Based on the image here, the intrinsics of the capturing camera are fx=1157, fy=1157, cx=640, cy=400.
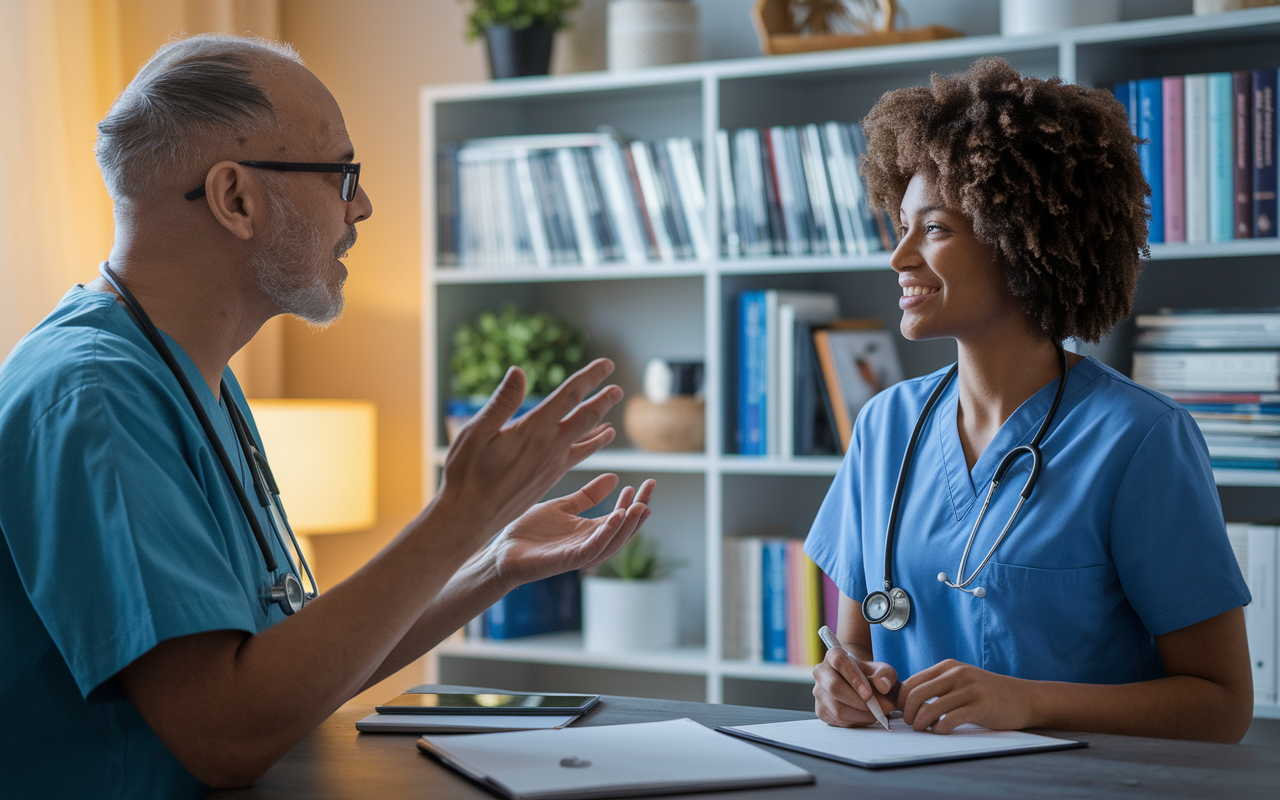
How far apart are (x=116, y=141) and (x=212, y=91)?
116 millimetres

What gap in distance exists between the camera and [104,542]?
3.28 feet

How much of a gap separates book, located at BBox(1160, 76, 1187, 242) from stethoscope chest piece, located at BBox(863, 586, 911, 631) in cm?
118

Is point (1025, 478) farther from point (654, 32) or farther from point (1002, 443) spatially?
point (654, 32)

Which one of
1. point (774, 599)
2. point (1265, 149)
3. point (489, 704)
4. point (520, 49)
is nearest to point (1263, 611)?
point (1265, 149)

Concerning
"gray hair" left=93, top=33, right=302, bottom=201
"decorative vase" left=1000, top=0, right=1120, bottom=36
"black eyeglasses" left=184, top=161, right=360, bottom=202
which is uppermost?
"decorative vase" left=1000, top=0, right=1120, bottom=36

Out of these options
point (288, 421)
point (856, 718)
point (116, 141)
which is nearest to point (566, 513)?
point (856, 718)

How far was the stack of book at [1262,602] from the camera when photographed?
2.20 meters

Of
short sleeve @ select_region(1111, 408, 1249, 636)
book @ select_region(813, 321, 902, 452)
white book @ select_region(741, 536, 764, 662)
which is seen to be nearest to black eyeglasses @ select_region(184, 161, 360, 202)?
short sleeve @ select_region(1111, 408, 1249, 636)

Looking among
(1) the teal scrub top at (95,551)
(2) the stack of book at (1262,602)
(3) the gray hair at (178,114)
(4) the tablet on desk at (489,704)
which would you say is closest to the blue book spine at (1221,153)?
(2) the stack of book at (1262,602)

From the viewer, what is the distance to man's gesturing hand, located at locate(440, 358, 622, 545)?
41.5 inches

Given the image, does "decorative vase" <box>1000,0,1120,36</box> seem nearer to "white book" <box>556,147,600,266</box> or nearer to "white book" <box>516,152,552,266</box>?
"white book" <box>556,147,600,266</box>

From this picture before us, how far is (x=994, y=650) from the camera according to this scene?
1480mm

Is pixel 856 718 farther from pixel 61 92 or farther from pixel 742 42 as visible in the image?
pixel 61 92

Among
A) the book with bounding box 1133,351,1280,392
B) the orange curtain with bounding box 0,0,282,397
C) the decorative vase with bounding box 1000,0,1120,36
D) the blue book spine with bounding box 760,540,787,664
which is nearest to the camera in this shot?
the book with bounding box 1133,351,1280,392
